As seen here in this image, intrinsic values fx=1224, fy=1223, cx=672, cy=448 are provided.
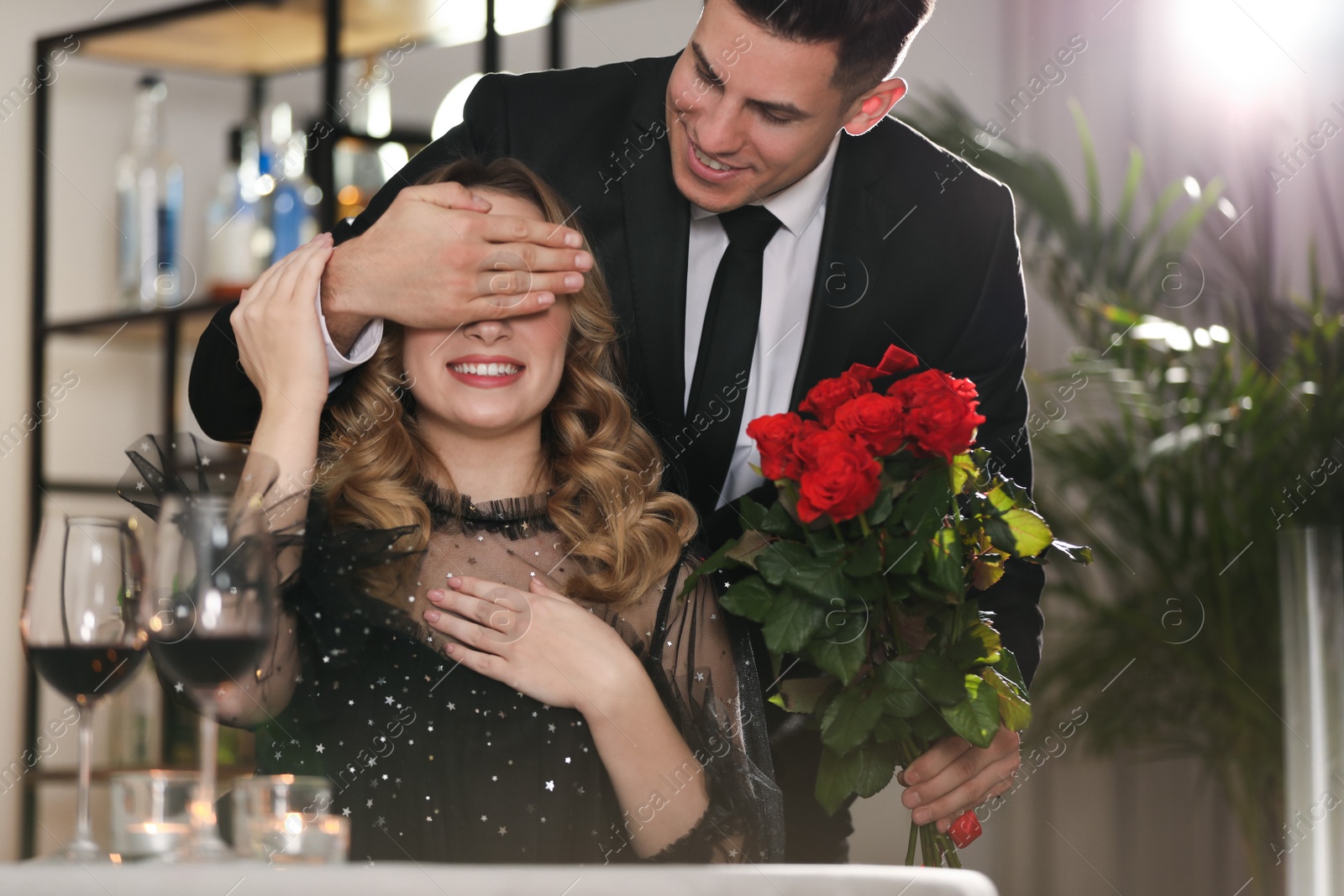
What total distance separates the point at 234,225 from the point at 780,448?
5.10 feet

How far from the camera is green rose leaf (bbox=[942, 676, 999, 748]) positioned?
Result: 1.11 meters

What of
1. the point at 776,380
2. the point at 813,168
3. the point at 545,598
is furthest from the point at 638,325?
the point at 545,598

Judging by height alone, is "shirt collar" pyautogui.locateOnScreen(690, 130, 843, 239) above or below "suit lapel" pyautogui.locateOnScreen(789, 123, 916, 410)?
above

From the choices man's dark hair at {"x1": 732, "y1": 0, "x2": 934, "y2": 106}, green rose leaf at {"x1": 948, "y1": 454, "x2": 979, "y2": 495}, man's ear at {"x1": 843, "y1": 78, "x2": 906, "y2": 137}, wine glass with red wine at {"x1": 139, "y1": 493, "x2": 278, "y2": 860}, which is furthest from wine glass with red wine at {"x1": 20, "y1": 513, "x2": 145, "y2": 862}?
man's ear at {"x1": 843, "y1": 78, "x2": 906, "y2": 137}

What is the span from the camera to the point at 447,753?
1270mm

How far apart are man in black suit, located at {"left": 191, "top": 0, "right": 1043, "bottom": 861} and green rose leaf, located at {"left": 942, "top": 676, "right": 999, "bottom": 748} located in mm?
460

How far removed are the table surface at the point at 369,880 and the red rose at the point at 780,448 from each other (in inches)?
22.6

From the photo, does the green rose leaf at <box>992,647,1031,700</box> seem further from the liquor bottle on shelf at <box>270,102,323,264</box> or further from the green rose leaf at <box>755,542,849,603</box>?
the liquor bottle on shelf at <box>270,102,323,264</box>

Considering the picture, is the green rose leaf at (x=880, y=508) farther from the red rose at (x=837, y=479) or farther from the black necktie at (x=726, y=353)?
the black necktie at (x=726, y=353)

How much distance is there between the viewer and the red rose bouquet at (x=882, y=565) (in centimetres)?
111

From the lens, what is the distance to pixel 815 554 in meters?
1.14

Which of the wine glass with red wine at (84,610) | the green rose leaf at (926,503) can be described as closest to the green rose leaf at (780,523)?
the green rose leaf at (926,503)

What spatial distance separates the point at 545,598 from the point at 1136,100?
1.97 metres

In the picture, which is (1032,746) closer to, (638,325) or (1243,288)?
(1243,288)
